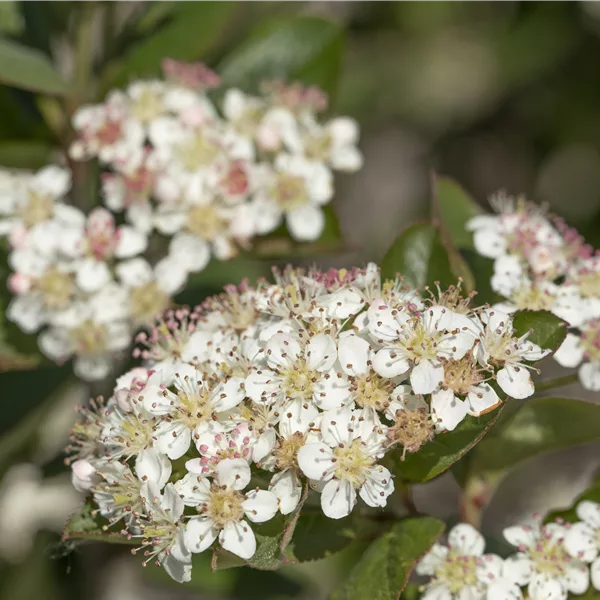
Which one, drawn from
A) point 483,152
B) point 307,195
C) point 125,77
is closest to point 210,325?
point 307,195

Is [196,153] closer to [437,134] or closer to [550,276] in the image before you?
[550,276]

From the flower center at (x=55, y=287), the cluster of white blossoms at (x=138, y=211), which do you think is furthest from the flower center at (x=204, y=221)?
the flower center at (x=55, y=287)

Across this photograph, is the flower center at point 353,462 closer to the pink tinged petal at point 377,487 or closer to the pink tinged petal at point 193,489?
the pink tinged petal at point 377,487

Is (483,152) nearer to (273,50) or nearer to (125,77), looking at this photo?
(273,50)

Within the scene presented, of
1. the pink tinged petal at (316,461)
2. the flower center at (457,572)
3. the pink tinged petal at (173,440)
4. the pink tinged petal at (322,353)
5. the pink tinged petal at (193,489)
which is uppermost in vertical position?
the pink tinged petal at (322,353)

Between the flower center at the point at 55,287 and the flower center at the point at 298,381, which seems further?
the flower center at the point at 55,287

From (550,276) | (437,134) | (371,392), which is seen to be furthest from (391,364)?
(437,134)

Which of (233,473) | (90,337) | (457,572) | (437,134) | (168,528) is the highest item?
(233,473)
